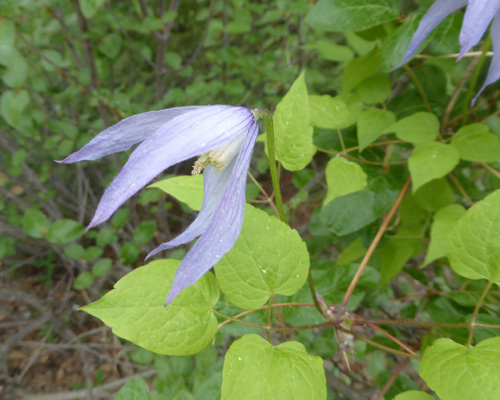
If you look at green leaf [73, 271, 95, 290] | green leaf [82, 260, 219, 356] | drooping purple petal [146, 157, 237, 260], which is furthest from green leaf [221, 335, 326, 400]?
green leaf [73, 271, 95, 290]

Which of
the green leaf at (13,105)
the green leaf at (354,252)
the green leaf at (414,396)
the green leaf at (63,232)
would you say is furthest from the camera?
the green leaf at (63,232)

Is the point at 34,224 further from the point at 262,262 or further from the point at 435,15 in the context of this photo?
the point at 435,15

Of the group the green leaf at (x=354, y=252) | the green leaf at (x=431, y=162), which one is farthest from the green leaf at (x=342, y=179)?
the green leaf at (x=354, y=252)

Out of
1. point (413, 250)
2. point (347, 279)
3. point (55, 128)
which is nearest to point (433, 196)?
point (413, 250)

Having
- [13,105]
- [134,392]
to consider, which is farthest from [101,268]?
[134,392]

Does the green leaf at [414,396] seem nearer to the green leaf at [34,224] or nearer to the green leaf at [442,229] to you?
the green leaf at [442,229]

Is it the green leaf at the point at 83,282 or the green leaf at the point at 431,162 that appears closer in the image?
the green leaf at the point at 431,162

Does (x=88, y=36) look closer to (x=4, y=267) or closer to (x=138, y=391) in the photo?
(x=138, y=391)

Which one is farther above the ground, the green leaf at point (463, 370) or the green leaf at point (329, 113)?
the green leaf at point (329, 113)
